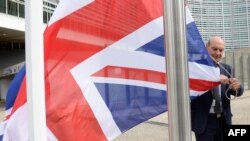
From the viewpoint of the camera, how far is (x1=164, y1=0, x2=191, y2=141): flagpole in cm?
121

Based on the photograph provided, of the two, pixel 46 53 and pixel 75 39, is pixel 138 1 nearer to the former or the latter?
pixel 75 39

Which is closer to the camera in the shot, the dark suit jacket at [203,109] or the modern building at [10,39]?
the dark suit jacket at [203,109]

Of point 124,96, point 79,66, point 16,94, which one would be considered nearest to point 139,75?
point 124,96

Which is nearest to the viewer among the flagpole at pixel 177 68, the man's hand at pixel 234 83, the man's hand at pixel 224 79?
the flagpole at pixel 177 68

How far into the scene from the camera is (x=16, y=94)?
200cm

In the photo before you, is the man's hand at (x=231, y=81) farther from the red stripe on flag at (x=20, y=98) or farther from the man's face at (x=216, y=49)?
the red stripe on flag at (x=20, y=98)

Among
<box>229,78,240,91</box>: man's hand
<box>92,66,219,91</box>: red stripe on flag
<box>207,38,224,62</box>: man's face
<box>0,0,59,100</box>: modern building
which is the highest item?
<box>0,0,59,100</box>: modern building

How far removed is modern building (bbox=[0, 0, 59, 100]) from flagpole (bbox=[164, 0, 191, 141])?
1372cm

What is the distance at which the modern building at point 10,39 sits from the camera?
17.2 metres

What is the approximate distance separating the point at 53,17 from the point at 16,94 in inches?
17.2

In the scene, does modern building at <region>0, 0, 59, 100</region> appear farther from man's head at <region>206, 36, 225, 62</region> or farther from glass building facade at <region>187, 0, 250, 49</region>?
glass building facade at <region>187, 0, 250, 49</region>

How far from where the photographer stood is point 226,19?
1.51 metres

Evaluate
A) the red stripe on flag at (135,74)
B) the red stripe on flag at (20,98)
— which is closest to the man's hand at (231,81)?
the red stripe on flag at (135,74)

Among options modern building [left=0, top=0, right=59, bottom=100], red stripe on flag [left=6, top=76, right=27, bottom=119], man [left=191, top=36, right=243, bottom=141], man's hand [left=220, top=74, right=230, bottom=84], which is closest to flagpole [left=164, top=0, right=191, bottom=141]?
man [left=191, top=36, right=243, bottom=141]
